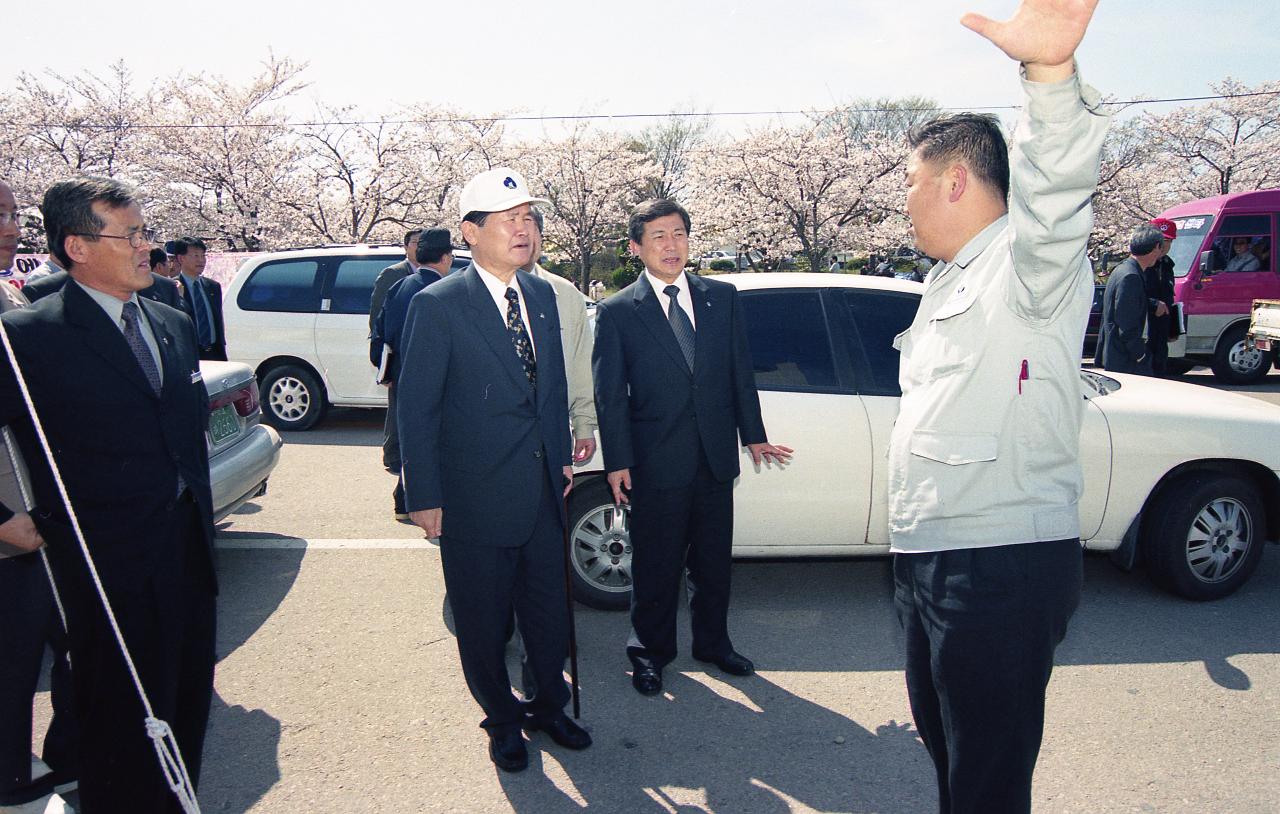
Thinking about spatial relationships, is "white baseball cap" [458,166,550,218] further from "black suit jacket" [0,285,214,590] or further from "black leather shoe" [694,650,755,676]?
"black leather shoe" [694,650,755,676]

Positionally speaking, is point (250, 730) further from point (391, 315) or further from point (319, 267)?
point (319, 267)

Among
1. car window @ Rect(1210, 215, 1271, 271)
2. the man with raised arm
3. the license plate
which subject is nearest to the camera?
the man with raised arm

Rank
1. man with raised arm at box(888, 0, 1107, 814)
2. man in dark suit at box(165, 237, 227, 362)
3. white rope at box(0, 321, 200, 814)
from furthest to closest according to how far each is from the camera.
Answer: man in dark suit at box(165, 237, 227, 362) < white rope at box(0, 321, 200, 814) < man with raised arm at box(888, 0, 1107, 814)

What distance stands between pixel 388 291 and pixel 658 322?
119 inches

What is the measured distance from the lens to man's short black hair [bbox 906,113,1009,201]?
193 centimetres

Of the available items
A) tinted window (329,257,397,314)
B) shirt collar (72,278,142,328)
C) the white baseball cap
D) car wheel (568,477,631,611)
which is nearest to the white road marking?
car wheel (568,477,631,611)

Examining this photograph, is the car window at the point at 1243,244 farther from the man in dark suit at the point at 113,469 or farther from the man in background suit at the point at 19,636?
the man in background suit at the point at 19,636

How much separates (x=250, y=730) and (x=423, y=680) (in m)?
0.70

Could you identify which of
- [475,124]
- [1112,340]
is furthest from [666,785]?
[475,124]

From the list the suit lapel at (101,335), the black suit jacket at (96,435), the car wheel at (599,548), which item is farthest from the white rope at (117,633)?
the car wheel at (599,548)

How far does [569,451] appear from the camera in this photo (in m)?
3.37

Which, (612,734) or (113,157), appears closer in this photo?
(612,734)

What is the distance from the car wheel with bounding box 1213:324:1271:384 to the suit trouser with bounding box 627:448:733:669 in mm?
11833

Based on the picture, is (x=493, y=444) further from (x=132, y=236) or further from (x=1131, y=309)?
(x=1131, y=309)
